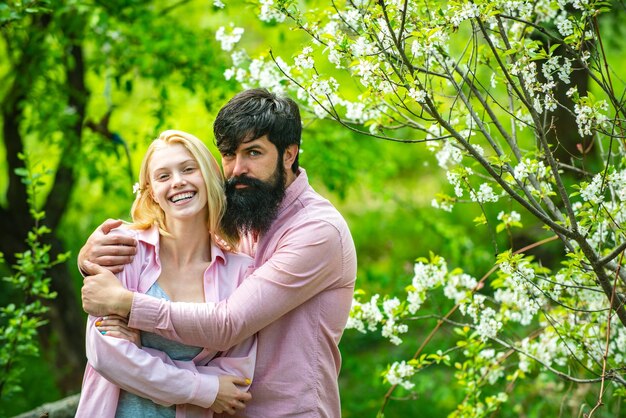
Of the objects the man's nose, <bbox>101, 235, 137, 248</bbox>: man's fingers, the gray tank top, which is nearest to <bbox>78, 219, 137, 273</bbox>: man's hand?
<bbox>101, 235, 137, 248</bbox>: man's fingers

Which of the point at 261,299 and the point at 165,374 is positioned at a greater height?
the point at 261,299

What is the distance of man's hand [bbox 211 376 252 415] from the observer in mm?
2828

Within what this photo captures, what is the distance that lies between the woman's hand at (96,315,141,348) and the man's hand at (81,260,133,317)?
25 millimetres

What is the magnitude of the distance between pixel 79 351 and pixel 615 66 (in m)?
8.29

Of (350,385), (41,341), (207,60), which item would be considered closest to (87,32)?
(207,60)

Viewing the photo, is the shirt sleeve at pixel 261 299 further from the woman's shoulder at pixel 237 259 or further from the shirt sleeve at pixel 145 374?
the woman's shoulder at pixel 237 259

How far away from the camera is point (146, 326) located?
2.76 meters

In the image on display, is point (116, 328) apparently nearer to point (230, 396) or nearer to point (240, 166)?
point (230, 396)

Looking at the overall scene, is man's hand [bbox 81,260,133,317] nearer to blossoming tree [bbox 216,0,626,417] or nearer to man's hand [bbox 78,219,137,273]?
man's hand [bbox 78,219,137,273]

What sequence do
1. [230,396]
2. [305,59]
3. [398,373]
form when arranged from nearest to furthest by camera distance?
[230,396], [305,59], [398,373]

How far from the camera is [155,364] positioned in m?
2.75

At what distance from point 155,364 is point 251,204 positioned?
701mm

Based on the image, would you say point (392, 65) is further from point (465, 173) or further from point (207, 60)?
point (207, 60)

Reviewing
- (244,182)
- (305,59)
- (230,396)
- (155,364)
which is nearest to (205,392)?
(230,396)
